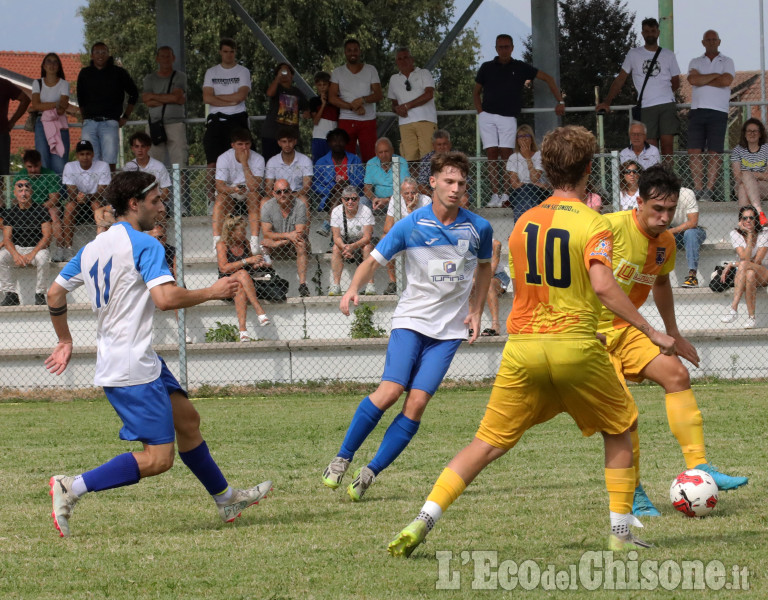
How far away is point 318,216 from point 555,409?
9.41m

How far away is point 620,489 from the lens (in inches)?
200

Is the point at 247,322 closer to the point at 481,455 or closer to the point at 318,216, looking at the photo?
the point at 318,216

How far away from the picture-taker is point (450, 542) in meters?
5.48

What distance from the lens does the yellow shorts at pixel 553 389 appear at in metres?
4.93

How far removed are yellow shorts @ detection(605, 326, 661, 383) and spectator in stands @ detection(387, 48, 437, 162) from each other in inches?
383

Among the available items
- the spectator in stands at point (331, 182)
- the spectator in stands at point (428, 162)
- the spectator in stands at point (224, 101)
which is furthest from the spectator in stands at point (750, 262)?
the spectator in stands at point (224, 101)

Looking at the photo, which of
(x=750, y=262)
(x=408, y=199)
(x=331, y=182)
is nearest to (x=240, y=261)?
(x=331, y=182)

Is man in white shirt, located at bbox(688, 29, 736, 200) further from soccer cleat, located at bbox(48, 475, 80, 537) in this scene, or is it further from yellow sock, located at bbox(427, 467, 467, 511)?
soccer cleat, located at bbox(48, 475, 80, 537)

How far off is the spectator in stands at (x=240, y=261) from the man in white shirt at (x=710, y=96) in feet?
20.9

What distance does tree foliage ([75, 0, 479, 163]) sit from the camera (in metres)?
37.1

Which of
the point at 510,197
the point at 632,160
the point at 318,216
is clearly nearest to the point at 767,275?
the point at 632,160

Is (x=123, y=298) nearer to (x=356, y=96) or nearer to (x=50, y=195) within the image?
(x=50, y=195)

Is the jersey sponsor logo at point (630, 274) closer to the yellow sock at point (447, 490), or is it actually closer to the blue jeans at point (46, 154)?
the yellow sock at point (447, 490)

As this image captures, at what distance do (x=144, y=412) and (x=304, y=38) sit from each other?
3358 cm
